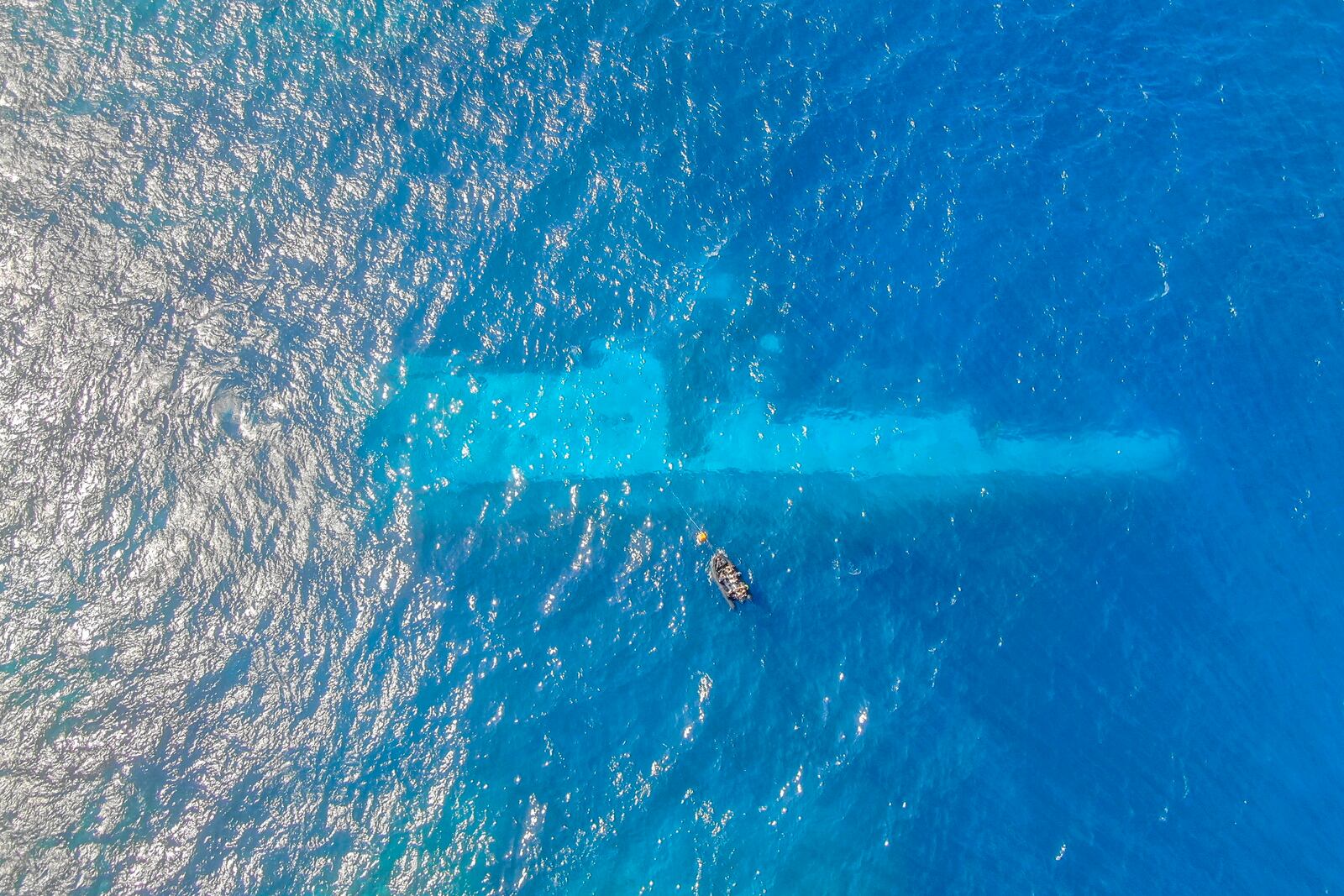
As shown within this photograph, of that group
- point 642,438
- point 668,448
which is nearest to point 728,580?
point 668,448

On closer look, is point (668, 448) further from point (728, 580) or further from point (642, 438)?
Answer: point (728, 580)

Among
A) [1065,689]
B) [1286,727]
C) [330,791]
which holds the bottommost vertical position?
[1286,727]

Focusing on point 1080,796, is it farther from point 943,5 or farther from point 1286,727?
point 943,5

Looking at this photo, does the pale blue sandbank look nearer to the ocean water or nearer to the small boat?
the ocean water

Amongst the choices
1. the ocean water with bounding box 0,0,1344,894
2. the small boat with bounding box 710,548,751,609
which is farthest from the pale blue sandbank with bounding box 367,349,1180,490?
the small boat with bounding box 710,548,751,609

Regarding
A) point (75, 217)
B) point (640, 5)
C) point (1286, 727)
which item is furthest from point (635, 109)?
point (1286, 727)

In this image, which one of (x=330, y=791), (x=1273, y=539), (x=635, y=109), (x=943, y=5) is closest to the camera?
(x=330, y=791)

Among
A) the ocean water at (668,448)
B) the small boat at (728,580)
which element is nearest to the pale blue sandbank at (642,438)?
the ocean water at (668,448)

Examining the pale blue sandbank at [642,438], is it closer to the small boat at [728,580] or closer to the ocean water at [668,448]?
the ocean water at [668,448]
